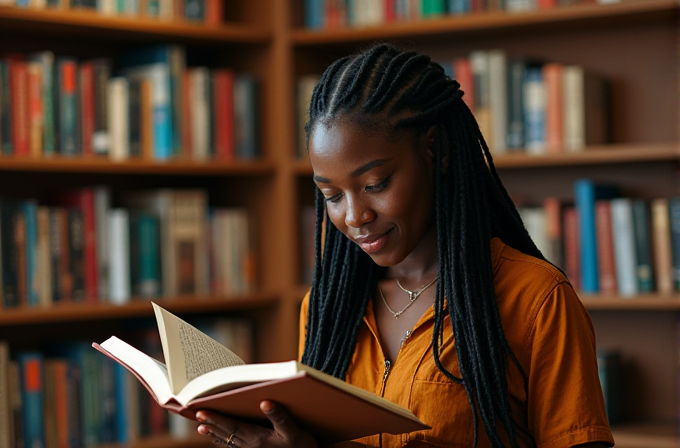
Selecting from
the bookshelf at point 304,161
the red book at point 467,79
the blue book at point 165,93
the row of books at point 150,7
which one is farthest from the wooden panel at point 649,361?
the row of books at point 150,7

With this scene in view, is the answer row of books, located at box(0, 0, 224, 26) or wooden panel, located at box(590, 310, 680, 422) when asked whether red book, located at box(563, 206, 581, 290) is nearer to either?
wooden panel, located at box(590, 310, 680, 422)

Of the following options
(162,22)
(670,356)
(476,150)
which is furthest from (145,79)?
(670,356)

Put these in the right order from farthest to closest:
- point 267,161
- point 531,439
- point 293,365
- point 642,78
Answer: point 267,161 → point 642,78 → point 531,439 → point 293,365

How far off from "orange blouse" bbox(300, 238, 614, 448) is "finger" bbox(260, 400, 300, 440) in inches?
7.4

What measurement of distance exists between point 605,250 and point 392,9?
0.89m

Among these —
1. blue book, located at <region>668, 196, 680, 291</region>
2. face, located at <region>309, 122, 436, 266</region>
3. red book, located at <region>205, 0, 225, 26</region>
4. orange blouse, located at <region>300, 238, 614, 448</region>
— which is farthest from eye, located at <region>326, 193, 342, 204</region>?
red book, located at <region>205, 0, 225, 26</region>

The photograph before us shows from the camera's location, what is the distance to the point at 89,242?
233 cm

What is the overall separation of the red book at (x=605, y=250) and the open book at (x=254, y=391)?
4.48 feet

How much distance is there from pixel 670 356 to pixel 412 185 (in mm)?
1531

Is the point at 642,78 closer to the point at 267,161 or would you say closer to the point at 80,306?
the point at 267,161

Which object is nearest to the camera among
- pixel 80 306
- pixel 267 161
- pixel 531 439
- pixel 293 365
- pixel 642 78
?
pixel 293 365

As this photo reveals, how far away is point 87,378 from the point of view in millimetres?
2322

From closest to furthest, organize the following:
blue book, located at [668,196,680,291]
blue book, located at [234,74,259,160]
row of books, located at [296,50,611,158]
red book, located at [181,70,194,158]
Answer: blue book, located at [668,196,680,291] → row of books, located at [296,50,611,158] → red book, located at [181,70,194,158] → blue book, located at [234,74,259,160]

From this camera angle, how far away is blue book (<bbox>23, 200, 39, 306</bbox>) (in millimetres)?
2221
